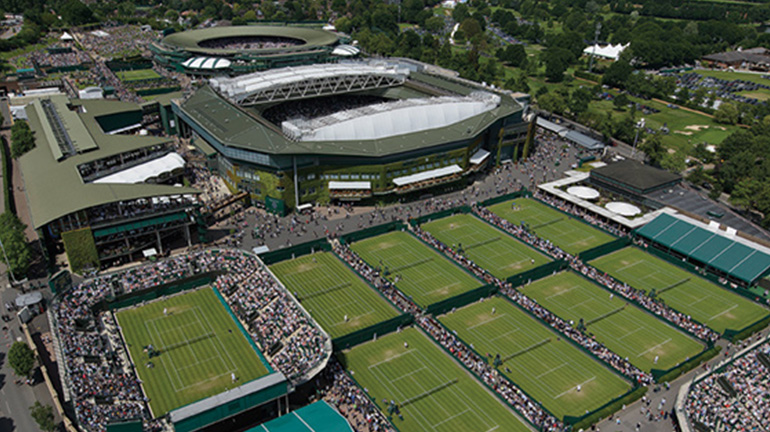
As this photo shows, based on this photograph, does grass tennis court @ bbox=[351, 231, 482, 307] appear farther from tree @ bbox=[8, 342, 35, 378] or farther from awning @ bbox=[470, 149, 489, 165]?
tree @ bbox=[8, 342, 35, 378]

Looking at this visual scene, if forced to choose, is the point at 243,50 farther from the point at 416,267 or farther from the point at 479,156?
the point at 416,267

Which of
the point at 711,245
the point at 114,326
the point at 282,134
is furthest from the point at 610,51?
the point at 114,326

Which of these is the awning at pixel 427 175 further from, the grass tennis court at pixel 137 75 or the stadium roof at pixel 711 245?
the grass tennis court at pixel 137 75

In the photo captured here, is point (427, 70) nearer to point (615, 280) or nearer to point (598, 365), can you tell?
point (615, 280)

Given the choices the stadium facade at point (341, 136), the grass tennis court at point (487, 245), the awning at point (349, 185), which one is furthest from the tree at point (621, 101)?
the awning at point (349, 185)

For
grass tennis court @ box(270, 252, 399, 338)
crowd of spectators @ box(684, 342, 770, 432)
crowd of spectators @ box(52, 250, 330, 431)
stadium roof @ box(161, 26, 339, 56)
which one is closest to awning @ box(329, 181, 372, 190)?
grass tennis court @ box(270, 252, 399, 338)

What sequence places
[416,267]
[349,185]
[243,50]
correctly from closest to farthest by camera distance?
[416,267]
[349,185]
[243,50]
